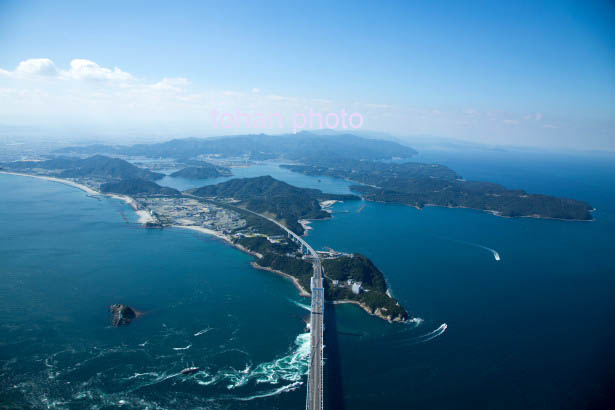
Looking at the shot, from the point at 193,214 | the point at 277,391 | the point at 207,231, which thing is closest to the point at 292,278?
the point at 277,391

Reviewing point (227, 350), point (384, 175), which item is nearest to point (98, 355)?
point (227, 350)

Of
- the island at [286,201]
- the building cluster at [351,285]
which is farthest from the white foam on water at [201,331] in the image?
the building cluster at [351,285]

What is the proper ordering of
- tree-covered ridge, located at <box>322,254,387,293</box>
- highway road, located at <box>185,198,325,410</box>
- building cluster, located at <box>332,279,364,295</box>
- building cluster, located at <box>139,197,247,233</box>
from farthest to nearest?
building cluster, located at <box>139,197,247,233</box>
tree-covered ridge, located at <box>322,254,387,293</box>
building cluster, located at <box>332,279,364,295</box>
highway road, located at <box>185,198,325,410</box>

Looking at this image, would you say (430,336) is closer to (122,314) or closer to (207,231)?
(122,314)

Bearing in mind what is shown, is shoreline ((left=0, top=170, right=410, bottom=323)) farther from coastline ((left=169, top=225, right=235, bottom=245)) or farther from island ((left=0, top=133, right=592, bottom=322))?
island ((left=0, top=133, right=592, bottom=322))

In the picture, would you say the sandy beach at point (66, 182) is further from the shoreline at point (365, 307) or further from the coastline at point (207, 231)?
the shoreline at point (365, 307)

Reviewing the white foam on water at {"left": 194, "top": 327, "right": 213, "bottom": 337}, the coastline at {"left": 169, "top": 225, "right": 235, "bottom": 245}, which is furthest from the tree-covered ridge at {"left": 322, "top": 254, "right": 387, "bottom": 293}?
the coastline at {"left": 169, "top": 225, "right": 235, "bottom": 245}

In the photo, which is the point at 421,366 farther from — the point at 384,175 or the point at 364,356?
the point at 384,175
